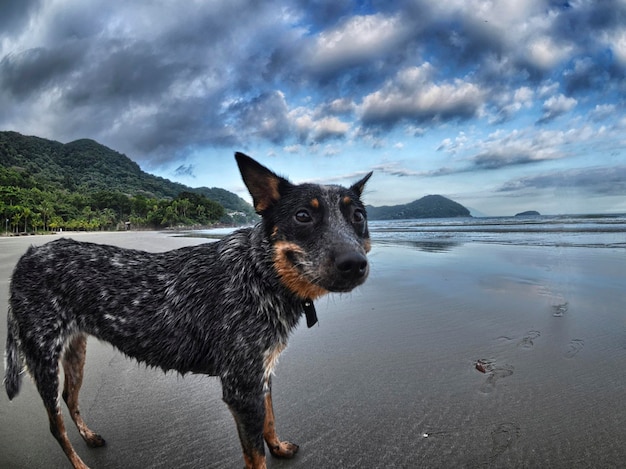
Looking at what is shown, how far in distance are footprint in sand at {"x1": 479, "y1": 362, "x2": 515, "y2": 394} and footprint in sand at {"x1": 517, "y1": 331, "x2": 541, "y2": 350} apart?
0.76m

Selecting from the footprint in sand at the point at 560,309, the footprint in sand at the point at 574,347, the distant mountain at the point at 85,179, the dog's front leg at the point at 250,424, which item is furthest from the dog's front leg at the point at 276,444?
the distant mountain at the point at 85,179

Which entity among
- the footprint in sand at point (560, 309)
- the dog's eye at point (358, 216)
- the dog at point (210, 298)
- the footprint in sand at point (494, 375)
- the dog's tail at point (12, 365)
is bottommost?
the footprint in sand at point (494, 375)

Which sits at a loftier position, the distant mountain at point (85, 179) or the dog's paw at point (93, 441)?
the distant mountain at point (85, 179)

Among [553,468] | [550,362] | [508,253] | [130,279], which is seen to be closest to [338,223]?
[130,279]

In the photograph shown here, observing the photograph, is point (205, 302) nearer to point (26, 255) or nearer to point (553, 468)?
point (26, 255)

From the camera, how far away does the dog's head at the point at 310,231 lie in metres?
2.53

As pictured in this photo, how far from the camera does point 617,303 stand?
650 centimetres

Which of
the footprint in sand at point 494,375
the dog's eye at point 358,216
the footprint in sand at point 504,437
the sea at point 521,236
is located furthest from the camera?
the sea at point 521,236

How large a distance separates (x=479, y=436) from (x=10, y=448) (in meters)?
4.10

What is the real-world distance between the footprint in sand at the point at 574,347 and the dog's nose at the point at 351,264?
362cm

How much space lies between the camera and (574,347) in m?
4.55

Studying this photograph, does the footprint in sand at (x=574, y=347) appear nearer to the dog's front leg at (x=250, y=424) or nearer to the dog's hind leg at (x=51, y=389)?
the dog's front leg at (x=250, y=424)

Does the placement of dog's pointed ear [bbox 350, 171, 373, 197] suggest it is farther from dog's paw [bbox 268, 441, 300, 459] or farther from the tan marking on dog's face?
dog's paw [bbox 268, 441, 300, 459]

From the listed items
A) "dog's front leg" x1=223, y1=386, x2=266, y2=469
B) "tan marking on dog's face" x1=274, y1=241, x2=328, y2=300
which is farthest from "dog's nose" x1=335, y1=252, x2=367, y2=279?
"dog's front leg" x1=223, y1=386, x2=266, y2=469
